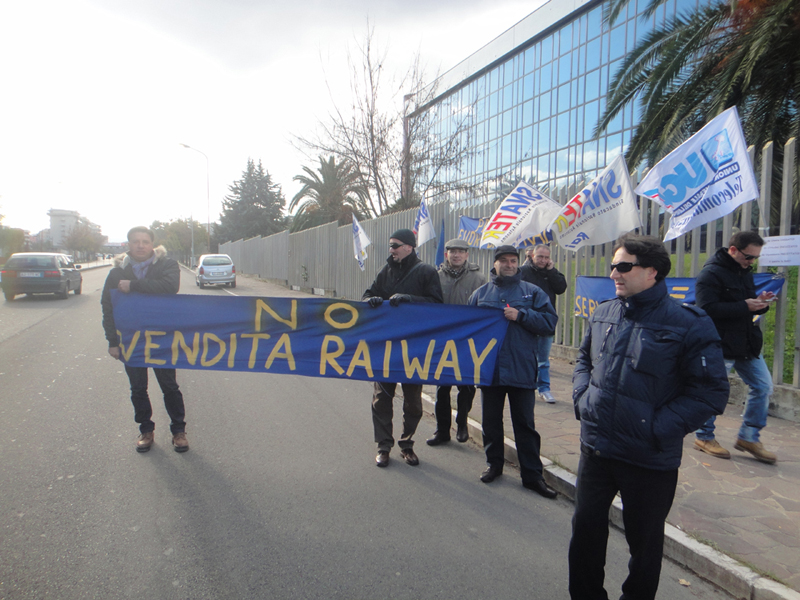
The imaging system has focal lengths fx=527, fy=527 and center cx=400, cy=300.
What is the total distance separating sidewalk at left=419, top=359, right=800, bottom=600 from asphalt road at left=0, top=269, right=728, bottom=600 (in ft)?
0.53

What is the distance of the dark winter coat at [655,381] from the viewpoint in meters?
2.24

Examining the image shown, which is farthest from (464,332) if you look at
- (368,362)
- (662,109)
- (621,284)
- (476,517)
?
(662,109)

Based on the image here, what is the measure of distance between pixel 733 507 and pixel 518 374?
1.70 meters

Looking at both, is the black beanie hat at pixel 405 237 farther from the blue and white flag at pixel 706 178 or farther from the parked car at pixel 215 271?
the parked car at pixel 215 271

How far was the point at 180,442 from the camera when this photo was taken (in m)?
4.67

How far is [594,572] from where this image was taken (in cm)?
253

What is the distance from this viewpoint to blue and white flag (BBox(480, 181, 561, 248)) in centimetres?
752

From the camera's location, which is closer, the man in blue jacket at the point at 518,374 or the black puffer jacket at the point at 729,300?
the man in blue jacket at the point at 518,374

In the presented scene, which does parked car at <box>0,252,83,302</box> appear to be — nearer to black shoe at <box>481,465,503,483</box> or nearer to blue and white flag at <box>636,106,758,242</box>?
black shoe at <box>481,465,503,483</box>

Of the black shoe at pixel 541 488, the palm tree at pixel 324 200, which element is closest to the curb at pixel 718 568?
the black shoe at pixel 541 488

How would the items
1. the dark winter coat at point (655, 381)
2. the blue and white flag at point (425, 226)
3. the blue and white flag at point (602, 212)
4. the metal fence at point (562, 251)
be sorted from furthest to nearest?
the blue and white flag at point (425, 226) → the blue and white flag at point (602, 212) → the metal fence at point (562, 251) → the dark winter coat at point (655, 381)

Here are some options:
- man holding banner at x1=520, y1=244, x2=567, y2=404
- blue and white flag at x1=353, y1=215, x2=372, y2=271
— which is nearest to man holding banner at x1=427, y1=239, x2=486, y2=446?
man holding banner at x1=520, y1=244, x2=567, y2=404

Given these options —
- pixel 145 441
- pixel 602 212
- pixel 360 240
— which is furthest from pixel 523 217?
pixel 360 240

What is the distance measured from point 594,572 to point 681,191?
418cm
